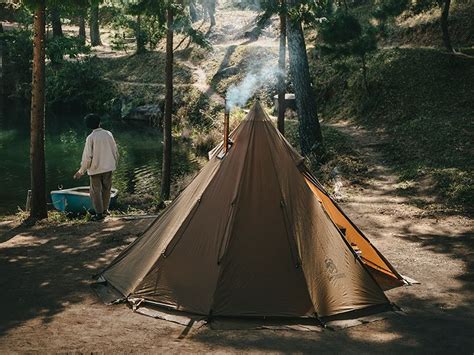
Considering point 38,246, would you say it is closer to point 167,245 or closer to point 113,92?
point 167,245

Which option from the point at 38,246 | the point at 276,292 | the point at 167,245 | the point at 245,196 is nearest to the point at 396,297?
the point at 276,292

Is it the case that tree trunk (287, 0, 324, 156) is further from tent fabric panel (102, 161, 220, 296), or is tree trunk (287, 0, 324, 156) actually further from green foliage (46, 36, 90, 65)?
green foliage (46, 36, 90, 65)

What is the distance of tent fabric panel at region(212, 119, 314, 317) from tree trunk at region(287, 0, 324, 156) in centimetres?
1237

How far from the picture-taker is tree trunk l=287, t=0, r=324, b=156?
65.5 feet

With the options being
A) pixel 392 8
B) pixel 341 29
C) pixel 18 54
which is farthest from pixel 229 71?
pixel 18 54

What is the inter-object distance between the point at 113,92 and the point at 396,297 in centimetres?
3912

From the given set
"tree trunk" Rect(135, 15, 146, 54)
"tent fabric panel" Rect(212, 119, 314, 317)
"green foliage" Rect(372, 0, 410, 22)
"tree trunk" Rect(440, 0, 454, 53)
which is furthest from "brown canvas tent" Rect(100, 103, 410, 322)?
"tree trunk" Rect(135, 15, 146, 54)

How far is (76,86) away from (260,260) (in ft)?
136

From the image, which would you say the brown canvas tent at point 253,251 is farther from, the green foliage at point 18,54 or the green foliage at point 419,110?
the green foliage at point 18,54

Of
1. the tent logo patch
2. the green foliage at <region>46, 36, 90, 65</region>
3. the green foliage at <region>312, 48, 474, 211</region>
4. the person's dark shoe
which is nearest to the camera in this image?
the tent logo patch

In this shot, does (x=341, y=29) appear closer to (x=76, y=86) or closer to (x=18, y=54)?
(x=76, y=86)

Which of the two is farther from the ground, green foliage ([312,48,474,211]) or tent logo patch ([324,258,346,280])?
green foliage ([312,48,474,211])

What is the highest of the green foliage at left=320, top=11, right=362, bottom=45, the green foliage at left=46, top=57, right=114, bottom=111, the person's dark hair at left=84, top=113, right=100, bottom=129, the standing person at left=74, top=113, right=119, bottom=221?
the green foliage at left=320, top=11, right=362, bottom=45

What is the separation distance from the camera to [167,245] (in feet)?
26.5
